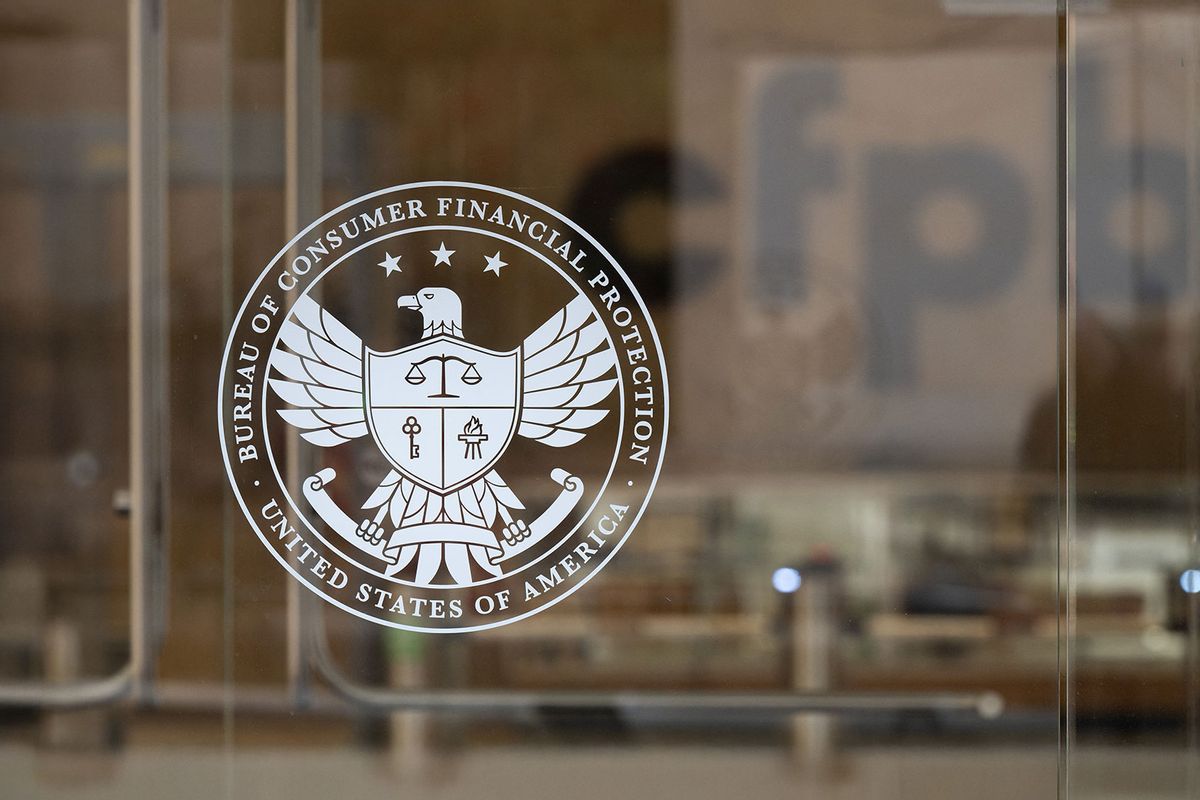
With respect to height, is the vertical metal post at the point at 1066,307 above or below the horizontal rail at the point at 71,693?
above

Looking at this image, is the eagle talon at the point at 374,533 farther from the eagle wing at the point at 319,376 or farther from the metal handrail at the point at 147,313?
the metal handrail at the point at 147,313

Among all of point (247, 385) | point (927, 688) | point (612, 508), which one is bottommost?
point (927, 688)

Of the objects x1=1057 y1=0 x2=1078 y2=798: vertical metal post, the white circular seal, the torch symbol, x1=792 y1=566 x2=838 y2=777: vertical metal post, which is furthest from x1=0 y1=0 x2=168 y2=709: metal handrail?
x1=1057 y1=0 x2=1078 y2=798: vertical metal post

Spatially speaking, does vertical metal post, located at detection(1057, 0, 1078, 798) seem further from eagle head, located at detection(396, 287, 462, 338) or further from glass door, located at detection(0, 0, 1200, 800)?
eagle head, located at detection(396, 287, 462, 338)

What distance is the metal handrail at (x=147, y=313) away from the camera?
1.72 meters

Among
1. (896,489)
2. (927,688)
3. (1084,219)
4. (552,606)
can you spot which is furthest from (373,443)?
(1084,219)

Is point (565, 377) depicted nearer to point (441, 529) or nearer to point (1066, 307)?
point (441, 529)

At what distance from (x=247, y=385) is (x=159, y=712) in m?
0.50

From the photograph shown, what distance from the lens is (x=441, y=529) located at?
1.69m

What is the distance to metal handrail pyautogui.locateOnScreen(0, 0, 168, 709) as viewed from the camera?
1.72 meters

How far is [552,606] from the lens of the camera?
5.56ft

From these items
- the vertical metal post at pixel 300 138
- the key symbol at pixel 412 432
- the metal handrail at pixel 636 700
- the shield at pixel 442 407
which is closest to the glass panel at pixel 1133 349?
the metal handrail at pixel 636 700

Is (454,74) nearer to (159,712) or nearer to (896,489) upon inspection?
(896,489)

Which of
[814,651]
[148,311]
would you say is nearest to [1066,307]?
[814,651]
